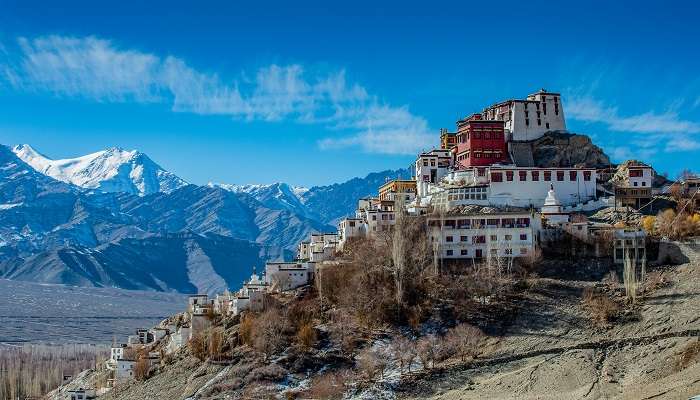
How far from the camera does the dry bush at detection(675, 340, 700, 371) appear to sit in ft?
182

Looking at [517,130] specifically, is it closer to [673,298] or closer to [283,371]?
[673,298]

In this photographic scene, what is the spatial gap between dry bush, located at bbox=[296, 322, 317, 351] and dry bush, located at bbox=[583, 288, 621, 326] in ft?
70.3

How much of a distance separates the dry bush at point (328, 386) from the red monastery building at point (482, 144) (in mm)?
36554

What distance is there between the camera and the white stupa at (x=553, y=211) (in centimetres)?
8019

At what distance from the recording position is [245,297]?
78.1 meters

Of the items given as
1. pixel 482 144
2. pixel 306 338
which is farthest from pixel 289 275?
pixel 482 144

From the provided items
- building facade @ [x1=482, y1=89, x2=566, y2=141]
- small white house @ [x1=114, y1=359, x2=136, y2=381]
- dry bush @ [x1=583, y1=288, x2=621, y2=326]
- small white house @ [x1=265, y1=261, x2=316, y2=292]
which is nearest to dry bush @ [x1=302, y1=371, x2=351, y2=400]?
small white house @ [x1=265, y1=261, x2=316, y2=292]

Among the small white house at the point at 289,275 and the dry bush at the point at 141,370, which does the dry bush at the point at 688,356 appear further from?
the dry bush at the point at 141,370

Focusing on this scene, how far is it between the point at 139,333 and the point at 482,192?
42825mm

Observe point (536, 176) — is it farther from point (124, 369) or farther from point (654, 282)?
point (124, 369)

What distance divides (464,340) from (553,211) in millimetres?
20674

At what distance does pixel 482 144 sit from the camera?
312 ft

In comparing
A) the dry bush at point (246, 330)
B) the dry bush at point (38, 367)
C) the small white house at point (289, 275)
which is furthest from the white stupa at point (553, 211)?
the dry bush at point (38, 367)

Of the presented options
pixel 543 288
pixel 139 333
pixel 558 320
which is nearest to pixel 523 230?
pixel 543 288
